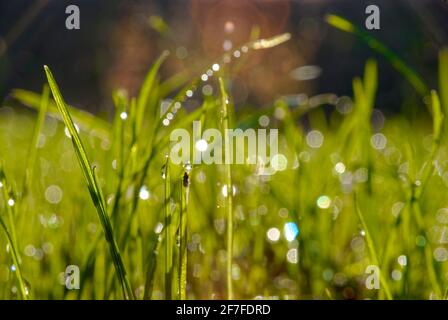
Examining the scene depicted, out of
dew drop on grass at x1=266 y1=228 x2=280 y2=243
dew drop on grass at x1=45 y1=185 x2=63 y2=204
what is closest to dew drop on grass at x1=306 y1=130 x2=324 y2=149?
dew drop on grass at x1=45 y1=185 x2=63 y2=204

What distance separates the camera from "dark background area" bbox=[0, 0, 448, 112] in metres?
5.81

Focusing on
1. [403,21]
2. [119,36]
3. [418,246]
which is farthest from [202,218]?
[403,21]

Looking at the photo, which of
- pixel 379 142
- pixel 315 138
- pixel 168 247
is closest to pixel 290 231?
pixel 168 247

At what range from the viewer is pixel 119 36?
6.26 meters

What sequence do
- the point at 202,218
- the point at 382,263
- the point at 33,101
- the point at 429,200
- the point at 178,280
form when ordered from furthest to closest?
the point at 429,200 < the point at 33,101 < the point at 202,218 < the point at 382,263 < the point at 178,280

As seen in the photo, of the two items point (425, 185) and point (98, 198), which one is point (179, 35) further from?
point (98, 198)

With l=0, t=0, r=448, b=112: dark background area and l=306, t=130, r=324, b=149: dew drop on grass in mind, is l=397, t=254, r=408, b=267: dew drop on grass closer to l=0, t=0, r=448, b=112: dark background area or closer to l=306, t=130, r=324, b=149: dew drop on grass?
l=306, t=130, r=324, b=149: dew drop on grass

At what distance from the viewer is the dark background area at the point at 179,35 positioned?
19.1 ft

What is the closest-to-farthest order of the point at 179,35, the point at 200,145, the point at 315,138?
the point at 200,145 → the point at 315,138 → the point at 179,35

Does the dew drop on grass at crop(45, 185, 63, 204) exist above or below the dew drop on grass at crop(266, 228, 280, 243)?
above

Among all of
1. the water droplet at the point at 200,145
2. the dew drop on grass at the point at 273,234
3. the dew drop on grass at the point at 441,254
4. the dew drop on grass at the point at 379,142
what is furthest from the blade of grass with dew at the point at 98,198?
the dew drop on grass at the point at 379,142

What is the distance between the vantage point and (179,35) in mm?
5672
